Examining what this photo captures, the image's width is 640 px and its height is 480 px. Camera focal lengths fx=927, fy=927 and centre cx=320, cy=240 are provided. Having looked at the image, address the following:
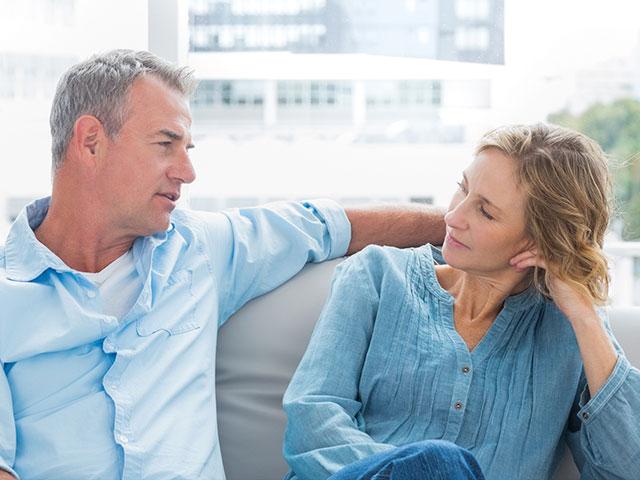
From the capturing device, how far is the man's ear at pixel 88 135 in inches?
71.1

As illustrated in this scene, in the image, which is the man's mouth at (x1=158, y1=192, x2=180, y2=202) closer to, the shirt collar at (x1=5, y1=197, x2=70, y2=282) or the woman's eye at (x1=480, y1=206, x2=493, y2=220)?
the shirt collar at (x1=5, y1=197, x2=70, y2=282)

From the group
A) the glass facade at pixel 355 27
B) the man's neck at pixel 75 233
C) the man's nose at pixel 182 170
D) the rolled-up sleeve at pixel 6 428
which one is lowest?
the rolled-up sleeve at pixel 6 428

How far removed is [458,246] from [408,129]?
1.32m

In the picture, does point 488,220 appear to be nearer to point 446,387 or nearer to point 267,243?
point 446,387

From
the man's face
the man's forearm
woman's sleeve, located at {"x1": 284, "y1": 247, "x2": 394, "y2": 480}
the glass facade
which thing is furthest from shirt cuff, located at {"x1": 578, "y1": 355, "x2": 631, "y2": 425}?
the glass facade

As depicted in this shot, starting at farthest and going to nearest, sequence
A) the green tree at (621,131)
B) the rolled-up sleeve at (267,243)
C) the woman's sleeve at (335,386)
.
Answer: the green tree at (621,131) → the rolled-up sleeve at (267,243) → the woman's sleeve at (335,386)

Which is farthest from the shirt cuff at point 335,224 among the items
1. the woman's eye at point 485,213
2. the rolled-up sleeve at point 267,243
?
the woman's eye at point 485,213

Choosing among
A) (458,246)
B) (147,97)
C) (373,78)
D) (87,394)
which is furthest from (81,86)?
(373,78)

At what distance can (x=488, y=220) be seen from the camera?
1655 mm

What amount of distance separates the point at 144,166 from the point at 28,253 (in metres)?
0.27

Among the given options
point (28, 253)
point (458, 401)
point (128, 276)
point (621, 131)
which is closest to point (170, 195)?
point (128, 276)

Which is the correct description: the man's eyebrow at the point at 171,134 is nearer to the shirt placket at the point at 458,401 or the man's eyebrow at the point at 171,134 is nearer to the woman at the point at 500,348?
the woman at the point at 500,348

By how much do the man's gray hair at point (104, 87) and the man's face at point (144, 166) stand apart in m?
0.02

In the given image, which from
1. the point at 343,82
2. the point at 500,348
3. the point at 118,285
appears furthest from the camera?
the point at 343,82
